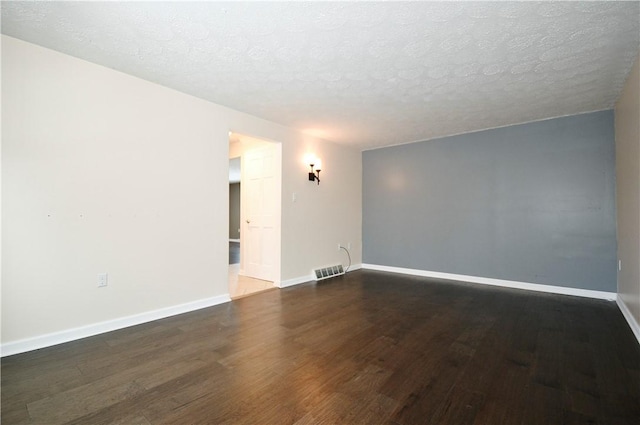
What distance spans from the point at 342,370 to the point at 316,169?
355cm

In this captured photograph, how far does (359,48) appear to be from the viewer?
7.57 ft

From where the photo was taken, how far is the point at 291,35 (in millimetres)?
2141

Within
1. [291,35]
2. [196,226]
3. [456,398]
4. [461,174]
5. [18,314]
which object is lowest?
[456,398]

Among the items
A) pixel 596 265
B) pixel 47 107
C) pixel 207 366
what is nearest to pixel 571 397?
pixel 207 366

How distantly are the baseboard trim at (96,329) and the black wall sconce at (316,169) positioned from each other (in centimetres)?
248

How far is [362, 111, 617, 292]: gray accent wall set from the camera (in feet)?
12.5

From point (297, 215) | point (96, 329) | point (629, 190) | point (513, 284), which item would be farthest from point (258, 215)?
point (629, 190)

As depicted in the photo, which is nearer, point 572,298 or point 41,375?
point 41,375

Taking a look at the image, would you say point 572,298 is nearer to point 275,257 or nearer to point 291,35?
point 275,257

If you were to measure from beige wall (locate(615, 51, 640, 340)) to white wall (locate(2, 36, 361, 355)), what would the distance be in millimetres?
4182

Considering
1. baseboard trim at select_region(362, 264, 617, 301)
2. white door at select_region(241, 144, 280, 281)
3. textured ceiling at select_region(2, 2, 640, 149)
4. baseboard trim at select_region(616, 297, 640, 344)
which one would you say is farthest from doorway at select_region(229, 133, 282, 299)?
baseboard trim at select_region(616, 297, 640, 344)

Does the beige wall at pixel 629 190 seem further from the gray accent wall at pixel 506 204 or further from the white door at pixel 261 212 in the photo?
A: the white door at pixel 261 212

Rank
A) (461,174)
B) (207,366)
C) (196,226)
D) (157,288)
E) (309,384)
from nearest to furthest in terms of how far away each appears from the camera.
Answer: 1. (309,384)
2. (207,366)
3. (157,288)
4. (196,226)
5. (461,174)

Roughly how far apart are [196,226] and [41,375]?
1.78 meters
